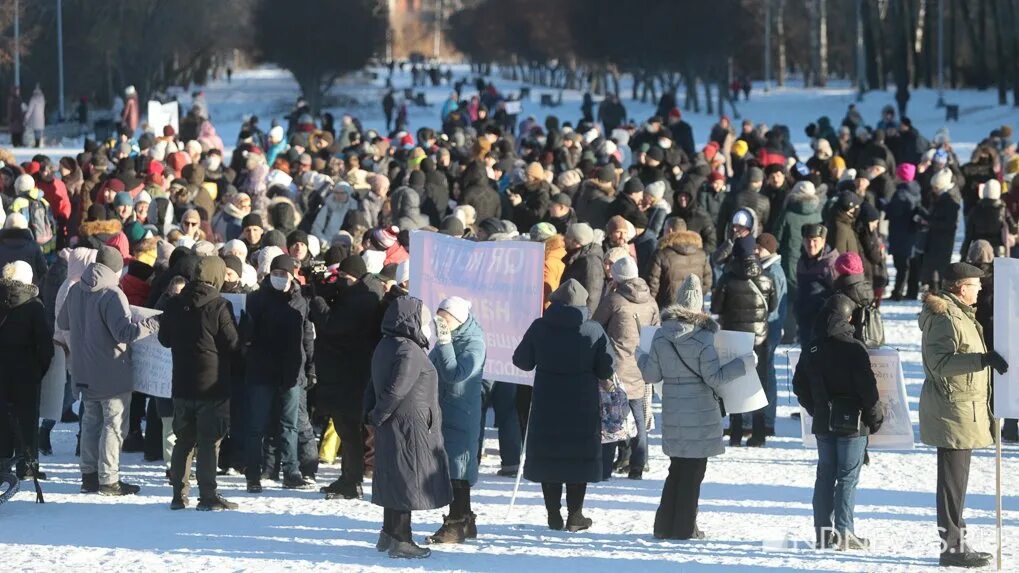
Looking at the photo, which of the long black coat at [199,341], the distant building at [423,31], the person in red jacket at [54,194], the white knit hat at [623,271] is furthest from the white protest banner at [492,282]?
the distant building at [423,31]

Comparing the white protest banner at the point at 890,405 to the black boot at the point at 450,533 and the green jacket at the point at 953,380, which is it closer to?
the green jacket at the point at 953,380

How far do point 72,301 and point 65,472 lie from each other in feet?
4.47

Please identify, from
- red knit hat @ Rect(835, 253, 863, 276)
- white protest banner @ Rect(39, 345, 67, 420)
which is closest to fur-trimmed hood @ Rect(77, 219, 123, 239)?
white protest banner @ Rect(39, 345, 67, 420)

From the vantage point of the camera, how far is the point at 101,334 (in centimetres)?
1081

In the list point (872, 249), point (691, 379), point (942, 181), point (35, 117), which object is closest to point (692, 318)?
point (691, 379)

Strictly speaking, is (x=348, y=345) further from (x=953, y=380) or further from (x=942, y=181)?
(x=942, y=181)

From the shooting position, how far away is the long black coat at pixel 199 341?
10312 mm

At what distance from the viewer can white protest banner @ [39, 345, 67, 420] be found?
36.7 feet

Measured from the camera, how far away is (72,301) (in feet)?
35.8

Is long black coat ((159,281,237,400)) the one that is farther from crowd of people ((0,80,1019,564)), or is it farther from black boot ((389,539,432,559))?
black boot ((389,539,432,559))

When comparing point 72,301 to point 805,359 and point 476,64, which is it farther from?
point 476,64

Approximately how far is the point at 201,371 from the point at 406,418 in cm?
179

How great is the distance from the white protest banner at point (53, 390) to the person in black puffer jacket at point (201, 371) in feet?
3.67

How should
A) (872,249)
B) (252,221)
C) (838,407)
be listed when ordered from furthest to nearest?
(872,249)
(252,221)
(838,407)
